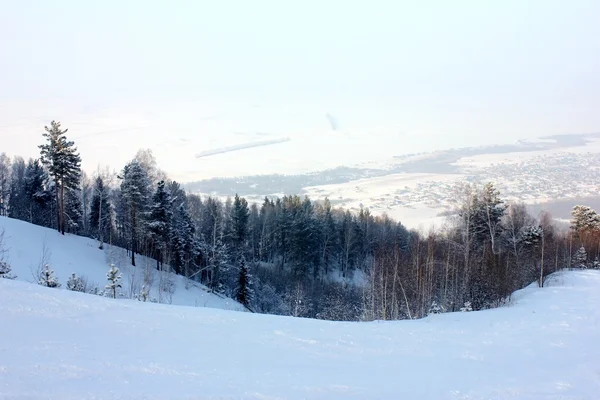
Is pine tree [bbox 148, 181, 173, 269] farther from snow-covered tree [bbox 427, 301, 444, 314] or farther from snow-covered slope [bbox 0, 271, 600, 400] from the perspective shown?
snow-covered slope [bbox 0, 271, 600, 400]

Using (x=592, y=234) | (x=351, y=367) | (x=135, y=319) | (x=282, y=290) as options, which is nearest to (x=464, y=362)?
(x=351, y=367)

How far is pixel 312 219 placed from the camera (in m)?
54.6

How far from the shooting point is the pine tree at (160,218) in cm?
3372

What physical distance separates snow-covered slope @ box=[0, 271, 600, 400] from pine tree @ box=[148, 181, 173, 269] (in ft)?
82.9

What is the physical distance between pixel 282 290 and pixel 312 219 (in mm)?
12570

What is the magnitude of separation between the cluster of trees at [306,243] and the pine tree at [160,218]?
3.6 inches

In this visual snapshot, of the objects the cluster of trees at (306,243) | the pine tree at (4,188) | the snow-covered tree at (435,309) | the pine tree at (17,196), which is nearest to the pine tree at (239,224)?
the cluster of trees at (306,243)

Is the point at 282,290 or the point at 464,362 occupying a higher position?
the point at 464,362

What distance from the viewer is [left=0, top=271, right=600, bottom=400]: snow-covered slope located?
5.30 meters

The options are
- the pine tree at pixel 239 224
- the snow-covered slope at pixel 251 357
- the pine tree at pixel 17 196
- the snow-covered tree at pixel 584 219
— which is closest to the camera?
the snow-covered slope at pixel 251 357

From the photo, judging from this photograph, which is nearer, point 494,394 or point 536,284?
point 494,394

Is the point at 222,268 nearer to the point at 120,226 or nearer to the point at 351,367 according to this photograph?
the point at 120,226

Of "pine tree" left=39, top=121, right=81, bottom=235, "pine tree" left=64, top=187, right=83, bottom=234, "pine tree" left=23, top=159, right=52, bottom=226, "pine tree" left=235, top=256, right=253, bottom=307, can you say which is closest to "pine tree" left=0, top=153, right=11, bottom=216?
"pine tree" left=23, top=159, right=52, bottom=226

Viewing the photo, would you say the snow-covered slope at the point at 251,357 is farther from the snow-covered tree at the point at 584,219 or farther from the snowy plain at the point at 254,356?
the snow-covered tree at the point at 584,219
